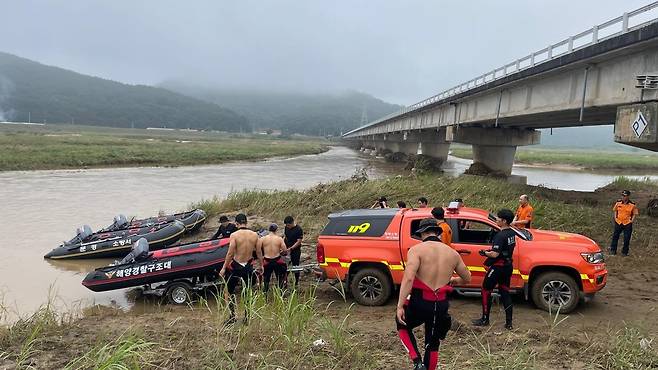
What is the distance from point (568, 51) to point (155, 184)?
78.6ft

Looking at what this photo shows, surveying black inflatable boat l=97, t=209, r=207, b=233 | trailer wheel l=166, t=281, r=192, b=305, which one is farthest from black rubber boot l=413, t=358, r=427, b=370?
black inflatable boat l=97, t=209, r=207, b=233

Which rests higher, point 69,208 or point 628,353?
point 628,353

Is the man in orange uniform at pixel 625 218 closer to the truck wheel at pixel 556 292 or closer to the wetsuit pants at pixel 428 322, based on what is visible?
the truck wheel at pixel 556 292

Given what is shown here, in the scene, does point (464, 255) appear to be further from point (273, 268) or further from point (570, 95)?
point (570, 95)

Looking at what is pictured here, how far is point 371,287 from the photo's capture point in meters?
8.35

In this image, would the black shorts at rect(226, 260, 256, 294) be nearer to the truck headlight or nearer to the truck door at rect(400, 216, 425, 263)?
the truck door at rect(400, 216, 425, 263)

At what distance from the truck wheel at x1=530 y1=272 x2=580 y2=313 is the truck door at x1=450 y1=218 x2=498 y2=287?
890mm

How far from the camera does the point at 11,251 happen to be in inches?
542

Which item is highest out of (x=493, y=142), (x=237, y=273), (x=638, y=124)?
(x=638, y=124)

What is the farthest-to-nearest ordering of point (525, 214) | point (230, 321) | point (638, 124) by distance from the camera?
point (638, 124) → point (525, 214) → point (230, 321)

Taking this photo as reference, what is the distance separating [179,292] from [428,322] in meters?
5.99

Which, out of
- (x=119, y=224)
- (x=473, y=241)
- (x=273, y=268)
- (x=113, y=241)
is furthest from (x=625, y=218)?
(x=119, y=224)

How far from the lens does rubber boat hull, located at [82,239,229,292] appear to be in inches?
369

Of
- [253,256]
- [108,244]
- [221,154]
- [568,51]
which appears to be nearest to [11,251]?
[108,244]
